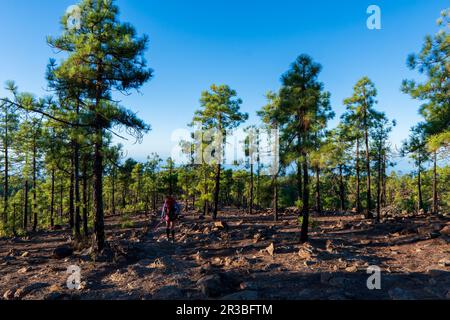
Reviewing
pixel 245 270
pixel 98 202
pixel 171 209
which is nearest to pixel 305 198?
pixel 245 270

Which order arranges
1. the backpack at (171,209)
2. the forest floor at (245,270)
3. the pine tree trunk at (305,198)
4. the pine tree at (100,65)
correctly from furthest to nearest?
1. the backpack at (171,209)
2. the pine tree trunk at (305,198)
3. the pine tree at (100,65)
4. the forest floor at (245,270)

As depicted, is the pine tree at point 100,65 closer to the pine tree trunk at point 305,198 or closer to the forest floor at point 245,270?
the forest floor at point 245,270

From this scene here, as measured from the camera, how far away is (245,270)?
28.9ft

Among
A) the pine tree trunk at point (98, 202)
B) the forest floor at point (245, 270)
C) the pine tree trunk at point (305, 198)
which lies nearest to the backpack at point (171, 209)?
the forest floor at point (245, 270)

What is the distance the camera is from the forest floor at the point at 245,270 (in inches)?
271

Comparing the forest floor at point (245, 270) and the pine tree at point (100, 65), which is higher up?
the pine tree at point (100, 65)

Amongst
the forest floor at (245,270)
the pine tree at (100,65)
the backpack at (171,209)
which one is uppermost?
the pine tree at (100,65)

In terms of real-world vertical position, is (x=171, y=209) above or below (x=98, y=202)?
below

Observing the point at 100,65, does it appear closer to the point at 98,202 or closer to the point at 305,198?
the point at 98,202

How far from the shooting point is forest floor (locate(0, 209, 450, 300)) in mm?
6895

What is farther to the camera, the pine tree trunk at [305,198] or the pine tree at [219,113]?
A: the pine tree at [219,113]

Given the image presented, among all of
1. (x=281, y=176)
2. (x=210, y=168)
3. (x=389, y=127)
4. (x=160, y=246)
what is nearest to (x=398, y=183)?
(x=389, y=127)

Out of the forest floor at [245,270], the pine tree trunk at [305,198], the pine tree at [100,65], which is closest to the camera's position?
the forest floor at [245,270]
